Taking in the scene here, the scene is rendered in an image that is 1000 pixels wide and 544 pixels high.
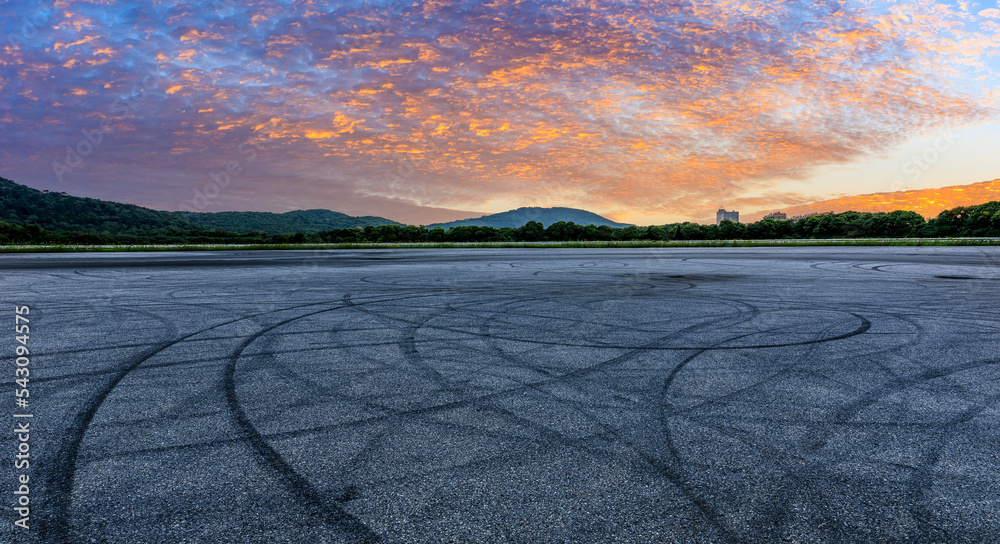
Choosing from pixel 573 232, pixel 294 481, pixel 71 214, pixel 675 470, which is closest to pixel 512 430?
pixel 675 470

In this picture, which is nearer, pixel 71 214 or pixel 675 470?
pixel 675 470

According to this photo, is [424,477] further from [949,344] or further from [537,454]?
[949,344]

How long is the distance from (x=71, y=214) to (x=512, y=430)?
153 metres

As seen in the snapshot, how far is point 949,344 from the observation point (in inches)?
309

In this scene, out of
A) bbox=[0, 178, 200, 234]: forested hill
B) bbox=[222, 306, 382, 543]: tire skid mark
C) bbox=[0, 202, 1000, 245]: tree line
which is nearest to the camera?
bbox=[222, 306, 382, 543]: tire skid mark

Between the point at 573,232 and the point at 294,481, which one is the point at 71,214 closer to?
the point at 573,232

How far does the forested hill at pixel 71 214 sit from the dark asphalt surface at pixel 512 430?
132 metres

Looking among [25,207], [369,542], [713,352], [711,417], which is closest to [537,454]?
[369,542]

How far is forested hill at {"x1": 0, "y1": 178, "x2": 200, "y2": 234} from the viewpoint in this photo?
114312 millimetres

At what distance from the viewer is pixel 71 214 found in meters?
118

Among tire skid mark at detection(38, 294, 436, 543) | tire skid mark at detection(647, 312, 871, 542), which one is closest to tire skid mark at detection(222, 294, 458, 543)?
tire skid mark at detection(38, 294, 436, 543)

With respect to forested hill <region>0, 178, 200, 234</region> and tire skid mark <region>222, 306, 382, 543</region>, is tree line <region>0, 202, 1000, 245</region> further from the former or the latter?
tire skid mark <region>222, 306, 382, 543</region>

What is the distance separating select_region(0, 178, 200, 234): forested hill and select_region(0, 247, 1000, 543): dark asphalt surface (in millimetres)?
131665

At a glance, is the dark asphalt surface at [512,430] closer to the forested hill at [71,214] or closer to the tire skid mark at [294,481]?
the tire skid mark at [294,481]
